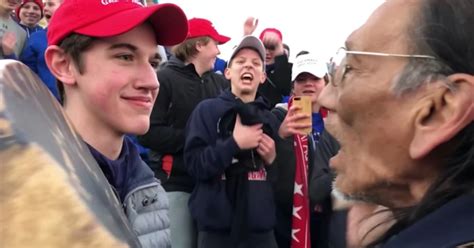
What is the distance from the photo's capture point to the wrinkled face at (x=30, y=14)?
5.86 m

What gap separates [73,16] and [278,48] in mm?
4621

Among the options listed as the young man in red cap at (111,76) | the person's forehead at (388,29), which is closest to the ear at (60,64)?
the young man in red cap at (111,76)

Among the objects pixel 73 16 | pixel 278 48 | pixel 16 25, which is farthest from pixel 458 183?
pixel 278 48

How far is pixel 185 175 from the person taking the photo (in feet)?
13.9

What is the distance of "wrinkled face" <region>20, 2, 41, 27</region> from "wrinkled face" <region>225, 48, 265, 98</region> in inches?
100.0

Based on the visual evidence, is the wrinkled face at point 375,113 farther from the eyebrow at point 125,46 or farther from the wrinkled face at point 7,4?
the wrinkled face at point 7,4

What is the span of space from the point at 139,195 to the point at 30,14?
453 cm

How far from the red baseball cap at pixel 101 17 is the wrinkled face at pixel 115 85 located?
48 millimetres

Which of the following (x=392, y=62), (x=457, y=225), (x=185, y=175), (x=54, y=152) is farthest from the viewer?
(x=185, y=175)

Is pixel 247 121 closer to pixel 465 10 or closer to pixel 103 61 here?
pixel 103 61

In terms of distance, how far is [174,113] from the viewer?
4398mm

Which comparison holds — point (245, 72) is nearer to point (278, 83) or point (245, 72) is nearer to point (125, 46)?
point (278, 83)

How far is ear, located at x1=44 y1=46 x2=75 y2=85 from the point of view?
5.82 feet

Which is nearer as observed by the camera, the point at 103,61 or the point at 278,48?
the point at 103,61
